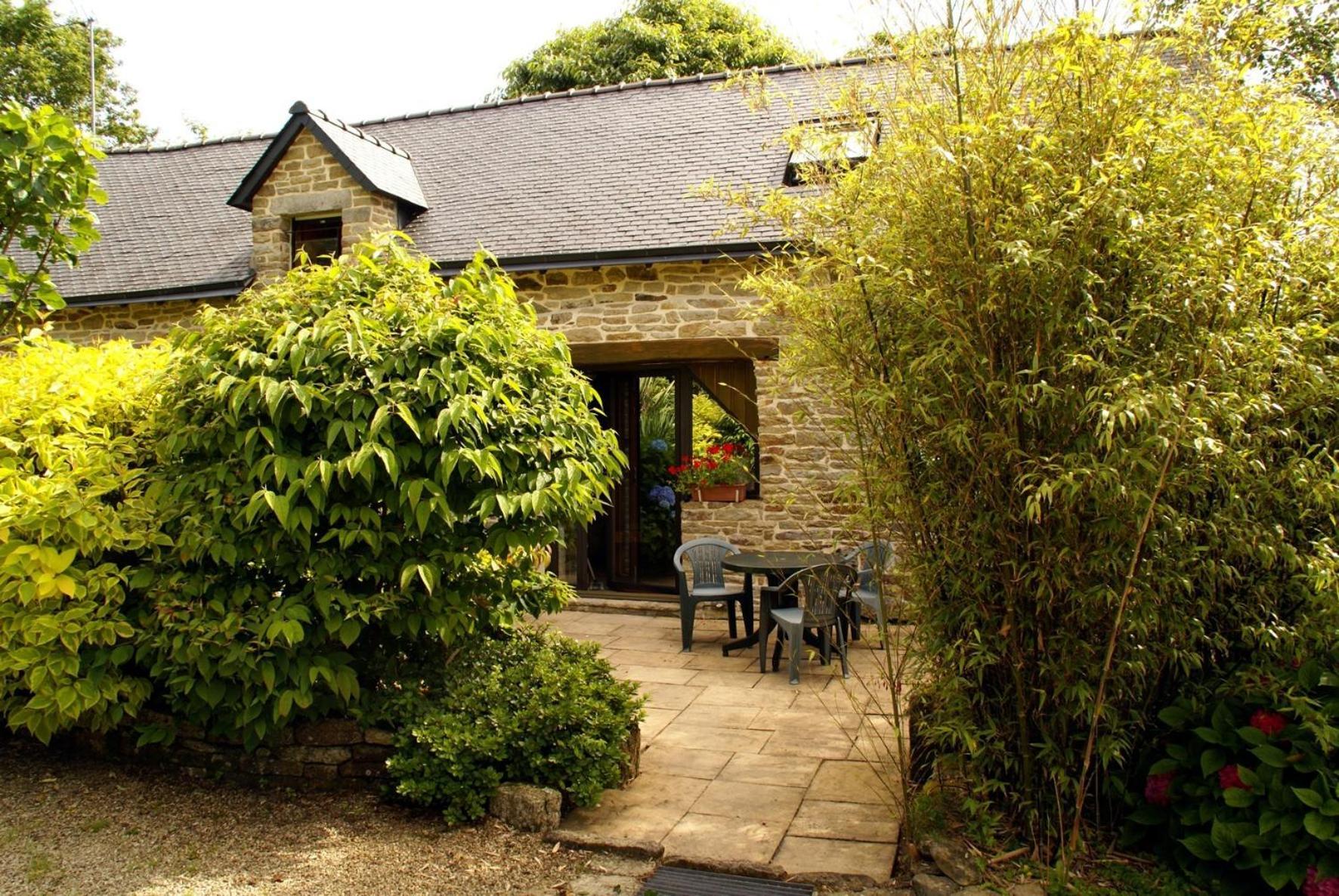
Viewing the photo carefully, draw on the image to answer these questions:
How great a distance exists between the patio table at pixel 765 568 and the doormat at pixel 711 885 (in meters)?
2.79

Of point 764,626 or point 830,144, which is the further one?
point 764,626

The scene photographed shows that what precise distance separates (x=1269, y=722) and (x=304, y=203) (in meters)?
9.10

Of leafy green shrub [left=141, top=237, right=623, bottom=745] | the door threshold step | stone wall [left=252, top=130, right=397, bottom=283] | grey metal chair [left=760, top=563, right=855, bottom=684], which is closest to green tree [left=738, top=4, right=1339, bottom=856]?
leafy green shrub [left=141, top=237, right=623, bottom=745]

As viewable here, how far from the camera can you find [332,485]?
3.79m

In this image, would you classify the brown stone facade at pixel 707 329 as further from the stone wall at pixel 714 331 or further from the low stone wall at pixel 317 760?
the low stone wall at pixel 317 760

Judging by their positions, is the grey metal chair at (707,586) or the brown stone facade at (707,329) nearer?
the grey metal chair at (707,586)

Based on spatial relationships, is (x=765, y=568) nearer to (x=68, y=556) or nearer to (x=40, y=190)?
(x=68, y=556)

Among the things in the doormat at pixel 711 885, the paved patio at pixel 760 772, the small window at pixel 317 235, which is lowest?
the doormat at pixel 711 885

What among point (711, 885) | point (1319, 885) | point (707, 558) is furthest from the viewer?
point (707, 558)

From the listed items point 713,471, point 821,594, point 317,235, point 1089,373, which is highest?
point 317,235

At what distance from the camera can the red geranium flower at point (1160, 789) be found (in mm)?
2910

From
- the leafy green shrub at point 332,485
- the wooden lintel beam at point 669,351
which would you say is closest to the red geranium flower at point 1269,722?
the leafy green shrub at point 332,485

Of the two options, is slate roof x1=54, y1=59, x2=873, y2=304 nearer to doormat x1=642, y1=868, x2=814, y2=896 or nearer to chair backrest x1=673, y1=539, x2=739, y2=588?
chair backrest x1=673, y1=539, x2=739, y2=588

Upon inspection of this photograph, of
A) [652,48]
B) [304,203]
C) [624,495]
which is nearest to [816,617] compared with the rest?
[624,495]
